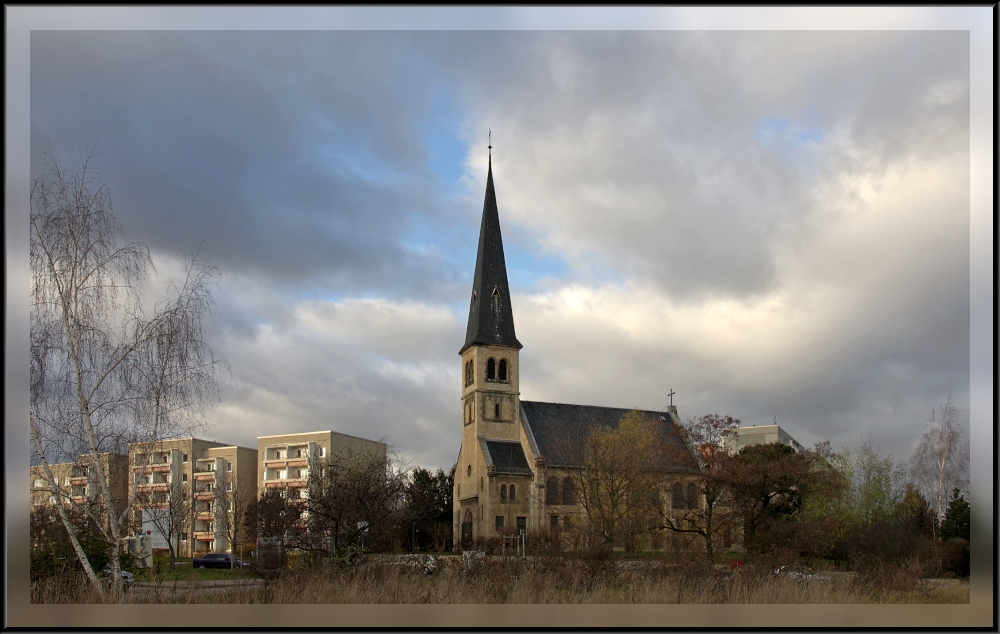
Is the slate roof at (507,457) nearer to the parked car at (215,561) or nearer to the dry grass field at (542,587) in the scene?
the parked car at (215,561)

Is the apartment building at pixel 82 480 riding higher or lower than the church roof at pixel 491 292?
lower

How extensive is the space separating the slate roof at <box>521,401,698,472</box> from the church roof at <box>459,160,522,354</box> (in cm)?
604

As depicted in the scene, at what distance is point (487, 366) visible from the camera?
6328cm

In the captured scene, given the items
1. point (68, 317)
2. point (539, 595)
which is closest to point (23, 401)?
point (68, 317)

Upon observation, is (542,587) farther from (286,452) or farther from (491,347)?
(286,452)

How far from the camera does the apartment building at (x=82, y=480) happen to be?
15250 millimetres

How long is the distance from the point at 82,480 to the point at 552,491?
156ft

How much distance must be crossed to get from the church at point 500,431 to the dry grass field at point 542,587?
3927cm

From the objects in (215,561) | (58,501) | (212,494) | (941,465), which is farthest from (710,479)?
(212,494)

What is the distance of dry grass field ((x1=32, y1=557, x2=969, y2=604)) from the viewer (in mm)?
15414

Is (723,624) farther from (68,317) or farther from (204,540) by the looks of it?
(204,540)

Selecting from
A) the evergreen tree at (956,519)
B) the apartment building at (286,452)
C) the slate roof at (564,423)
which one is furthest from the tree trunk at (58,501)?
the apartment building at (286,452)

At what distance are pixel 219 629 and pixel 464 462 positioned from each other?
51255 mm

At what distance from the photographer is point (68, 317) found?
15.2 meters
